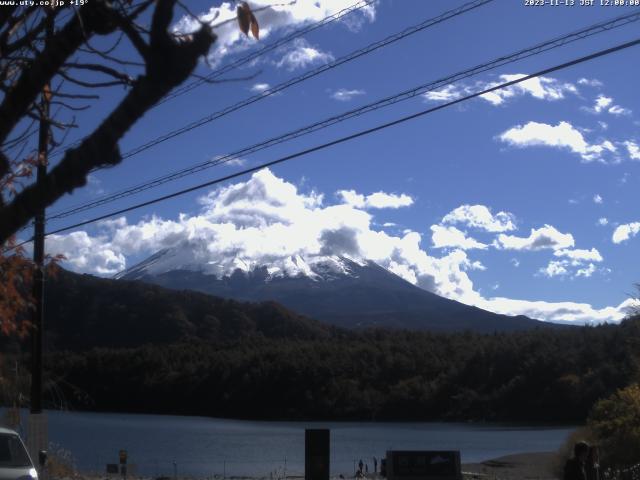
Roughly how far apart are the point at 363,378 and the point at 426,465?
10496 cm

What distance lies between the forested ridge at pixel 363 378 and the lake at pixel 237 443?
493cm

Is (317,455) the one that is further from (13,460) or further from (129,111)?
(129,111)

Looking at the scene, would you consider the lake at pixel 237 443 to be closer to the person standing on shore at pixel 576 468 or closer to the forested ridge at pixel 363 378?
the forested ridge at pixel 363 378

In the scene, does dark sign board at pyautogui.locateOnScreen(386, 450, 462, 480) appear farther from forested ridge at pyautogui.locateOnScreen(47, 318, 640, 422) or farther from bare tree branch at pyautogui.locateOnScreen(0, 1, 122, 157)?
forested ridge at pyautogui.locateOnScreen(47, 318, 640, 422)

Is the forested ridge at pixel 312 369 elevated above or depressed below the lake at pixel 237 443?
above

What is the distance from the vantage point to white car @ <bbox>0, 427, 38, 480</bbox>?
11.7 meters

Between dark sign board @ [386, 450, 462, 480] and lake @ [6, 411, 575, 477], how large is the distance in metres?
26.3

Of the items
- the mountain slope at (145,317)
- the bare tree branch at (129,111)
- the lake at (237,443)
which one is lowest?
the lake at (237,443)

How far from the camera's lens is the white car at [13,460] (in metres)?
11.7

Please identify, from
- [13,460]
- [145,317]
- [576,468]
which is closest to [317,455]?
[576,468]

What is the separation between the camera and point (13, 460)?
1221 cm

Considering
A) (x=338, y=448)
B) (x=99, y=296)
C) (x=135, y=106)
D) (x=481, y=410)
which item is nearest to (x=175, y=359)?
(x=99, y=296)

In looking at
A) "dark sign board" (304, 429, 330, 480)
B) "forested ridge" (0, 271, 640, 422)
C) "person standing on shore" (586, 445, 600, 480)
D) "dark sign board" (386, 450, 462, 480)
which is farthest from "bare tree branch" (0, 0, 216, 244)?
"forested ridge" (0, 271, 640, 422)

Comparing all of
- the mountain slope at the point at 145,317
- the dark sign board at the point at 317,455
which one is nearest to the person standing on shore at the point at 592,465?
the dark sign board at the point at 317,455
